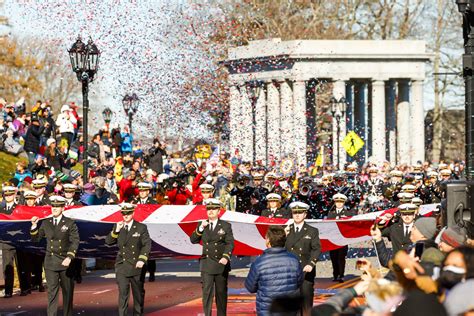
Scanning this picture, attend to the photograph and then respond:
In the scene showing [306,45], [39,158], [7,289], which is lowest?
[7,289]

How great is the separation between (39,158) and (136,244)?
14.9 metres

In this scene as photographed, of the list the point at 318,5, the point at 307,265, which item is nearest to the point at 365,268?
the point at 307,265

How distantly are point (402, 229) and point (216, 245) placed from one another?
257 centimetres

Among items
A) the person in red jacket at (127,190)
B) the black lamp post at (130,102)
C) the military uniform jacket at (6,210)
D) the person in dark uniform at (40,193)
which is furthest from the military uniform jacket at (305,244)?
the black lamp post at (130,102)

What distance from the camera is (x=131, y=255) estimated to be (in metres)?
21.2

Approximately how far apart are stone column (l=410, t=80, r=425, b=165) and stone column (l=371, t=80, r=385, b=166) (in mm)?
2416

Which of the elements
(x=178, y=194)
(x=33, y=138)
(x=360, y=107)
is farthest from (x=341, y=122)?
(x=178, y=194)

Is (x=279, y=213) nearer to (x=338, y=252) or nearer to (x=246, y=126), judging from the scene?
(x=338, y=252)

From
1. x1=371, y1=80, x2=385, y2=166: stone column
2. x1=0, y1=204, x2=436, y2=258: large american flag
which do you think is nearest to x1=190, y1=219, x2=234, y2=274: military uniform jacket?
x1=0, y1=204, x2=436, y2=258: large american flag

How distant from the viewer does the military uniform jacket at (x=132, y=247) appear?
21.2 m

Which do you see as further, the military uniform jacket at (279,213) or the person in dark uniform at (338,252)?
the person in dark uniform at (338,252)

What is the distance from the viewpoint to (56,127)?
44688mm

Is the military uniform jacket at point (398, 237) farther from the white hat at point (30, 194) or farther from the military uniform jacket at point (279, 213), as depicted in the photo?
the white hat at point (30, 194)

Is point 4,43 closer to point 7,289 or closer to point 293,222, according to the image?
point 7,289
